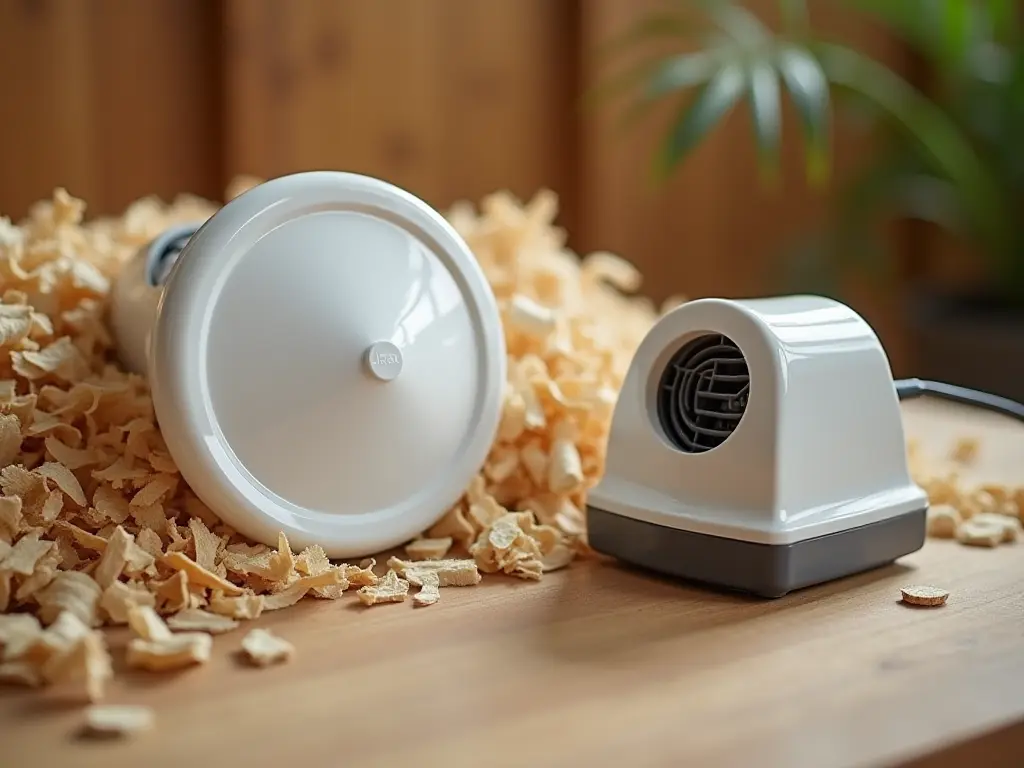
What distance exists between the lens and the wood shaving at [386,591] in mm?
753

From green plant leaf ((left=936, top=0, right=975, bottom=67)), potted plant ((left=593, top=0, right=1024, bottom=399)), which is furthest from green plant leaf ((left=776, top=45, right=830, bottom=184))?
green plant leaf ((left=936, top=0, right=975, bottom=67))

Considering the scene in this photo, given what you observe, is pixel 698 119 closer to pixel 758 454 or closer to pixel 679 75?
pixel 679 75

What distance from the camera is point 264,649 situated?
25.8 inches

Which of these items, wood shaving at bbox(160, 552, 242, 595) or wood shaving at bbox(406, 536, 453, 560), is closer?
wood shaving at bbox(160, 552, 242, 595)

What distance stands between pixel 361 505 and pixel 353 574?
6 centimetres

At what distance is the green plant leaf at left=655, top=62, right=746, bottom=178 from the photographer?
1.24 meters

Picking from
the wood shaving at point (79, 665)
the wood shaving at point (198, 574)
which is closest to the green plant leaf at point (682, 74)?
the wood shaving at point (198, 574)

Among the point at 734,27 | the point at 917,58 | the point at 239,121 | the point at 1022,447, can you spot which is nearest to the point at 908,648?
the point at 1022,447

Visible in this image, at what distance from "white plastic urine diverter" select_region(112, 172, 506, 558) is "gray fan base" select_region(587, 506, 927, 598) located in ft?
0.42

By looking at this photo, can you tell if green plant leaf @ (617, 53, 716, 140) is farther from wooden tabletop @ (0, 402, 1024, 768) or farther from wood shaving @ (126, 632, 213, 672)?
wood shaving @ (126, 632, 213, 672)

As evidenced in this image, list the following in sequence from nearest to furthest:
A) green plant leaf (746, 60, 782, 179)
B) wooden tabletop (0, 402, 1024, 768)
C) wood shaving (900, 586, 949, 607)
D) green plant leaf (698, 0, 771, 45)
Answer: wooden tabletop (0, 402, 1024, 768)
wood shaving (900, 586, 949, 607)
green plant leaf (746, 60, 782, 179)
green plant leaf (698, 0, 771, 45)

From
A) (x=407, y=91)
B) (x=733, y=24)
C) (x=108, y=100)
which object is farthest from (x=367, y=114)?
(x=733, y=24)

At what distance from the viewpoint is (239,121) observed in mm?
1707

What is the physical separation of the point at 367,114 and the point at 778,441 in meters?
1.27
